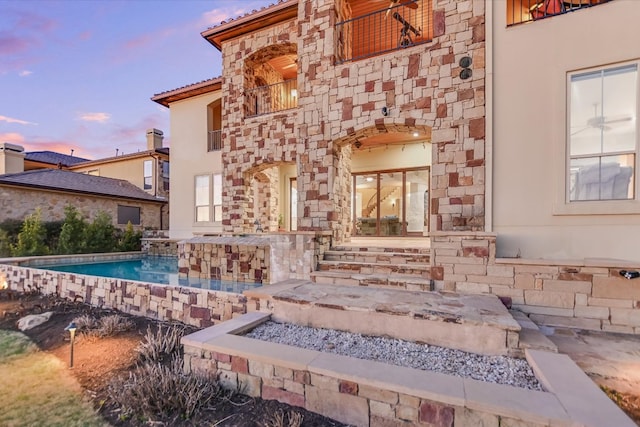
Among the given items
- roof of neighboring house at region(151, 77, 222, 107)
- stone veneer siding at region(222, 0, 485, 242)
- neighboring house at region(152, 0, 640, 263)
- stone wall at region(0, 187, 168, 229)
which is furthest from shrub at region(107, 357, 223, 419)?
stone wall at region(0, 187, 168, 229)

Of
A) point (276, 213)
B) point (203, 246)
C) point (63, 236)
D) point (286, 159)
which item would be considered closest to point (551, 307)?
point (286, 159)

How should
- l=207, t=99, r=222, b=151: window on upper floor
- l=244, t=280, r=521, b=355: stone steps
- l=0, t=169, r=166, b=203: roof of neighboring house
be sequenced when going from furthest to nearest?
l=0, t=169, r=166, b=203: roof of neighboring house, l=207, t=99, r=222, b=151: window on upper floor, l=244, t=280, r=521, b=355: stone steps

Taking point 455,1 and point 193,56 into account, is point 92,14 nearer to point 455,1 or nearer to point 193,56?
point 193,56

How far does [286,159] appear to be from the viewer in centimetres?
827

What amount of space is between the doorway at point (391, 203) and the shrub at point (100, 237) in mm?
10440

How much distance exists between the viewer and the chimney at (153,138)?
56.5ft

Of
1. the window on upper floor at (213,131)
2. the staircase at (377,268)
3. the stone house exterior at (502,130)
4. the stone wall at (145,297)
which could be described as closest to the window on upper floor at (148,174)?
the window on upper floor at (213,131)

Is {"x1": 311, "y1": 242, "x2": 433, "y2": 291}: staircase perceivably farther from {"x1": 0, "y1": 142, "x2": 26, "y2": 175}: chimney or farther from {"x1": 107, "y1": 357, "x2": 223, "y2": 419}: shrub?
{"x1": 0, "y1": 142, "x2": 26, "y2": 175}: chimney

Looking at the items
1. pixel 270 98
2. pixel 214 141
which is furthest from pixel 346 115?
pixel 214 141

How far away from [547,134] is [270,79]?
874cm

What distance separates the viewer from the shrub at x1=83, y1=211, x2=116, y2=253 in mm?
11398

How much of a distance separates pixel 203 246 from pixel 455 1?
807cm

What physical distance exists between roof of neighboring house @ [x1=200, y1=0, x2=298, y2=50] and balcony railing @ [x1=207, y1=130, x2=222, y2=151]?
3.25 meters

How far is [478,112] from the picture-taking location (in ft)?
17.4
